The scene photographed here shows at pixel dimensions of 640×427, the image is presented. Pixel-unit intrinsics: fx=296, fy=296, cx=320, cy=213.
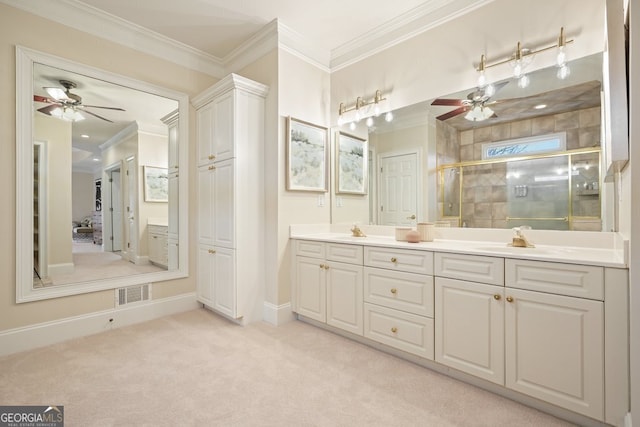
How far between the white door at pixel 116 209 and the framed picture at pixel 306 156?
1.68 m

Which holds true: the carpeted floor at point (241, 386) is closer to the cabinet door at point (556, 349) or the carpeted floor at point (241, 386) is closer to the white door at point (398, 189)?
the cabinet door at point (556, 349)

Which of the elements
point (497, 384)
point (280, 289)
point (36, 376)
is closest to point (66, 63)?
point (36, 376)

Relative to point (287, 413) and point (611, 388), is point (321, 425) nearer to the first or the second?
point (287, 413)

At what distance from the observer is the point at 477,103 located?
2.34 meters

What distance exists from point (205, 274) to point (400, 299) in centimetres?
212

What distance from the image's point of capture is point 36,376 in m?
1.97

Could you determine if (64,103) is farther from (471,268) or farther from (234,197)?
(471,268)

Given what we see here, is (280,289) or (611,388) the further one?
(280,289)

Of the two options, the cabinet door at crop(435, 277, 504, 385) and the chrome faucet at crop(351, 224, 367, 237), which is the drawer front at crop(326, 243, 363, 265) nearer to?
the chrome faucet at crop(351, 224, 367, 237)

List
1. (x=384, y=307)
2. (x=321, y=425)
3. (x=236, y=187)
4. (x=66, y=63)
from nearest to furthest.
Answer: (x=321, y=425) < (x=384, y=307) < (x=66, y=63) < (x=236, y=187)

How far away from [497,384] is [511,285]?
2.01 feet

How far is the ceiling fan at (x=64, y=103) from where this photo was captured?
2.49 m

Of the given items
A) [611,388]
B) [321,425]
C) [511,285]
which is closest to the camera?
[611,388]

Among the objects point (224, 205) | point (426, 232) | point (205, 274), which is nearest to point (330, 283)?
point (426, 232)
